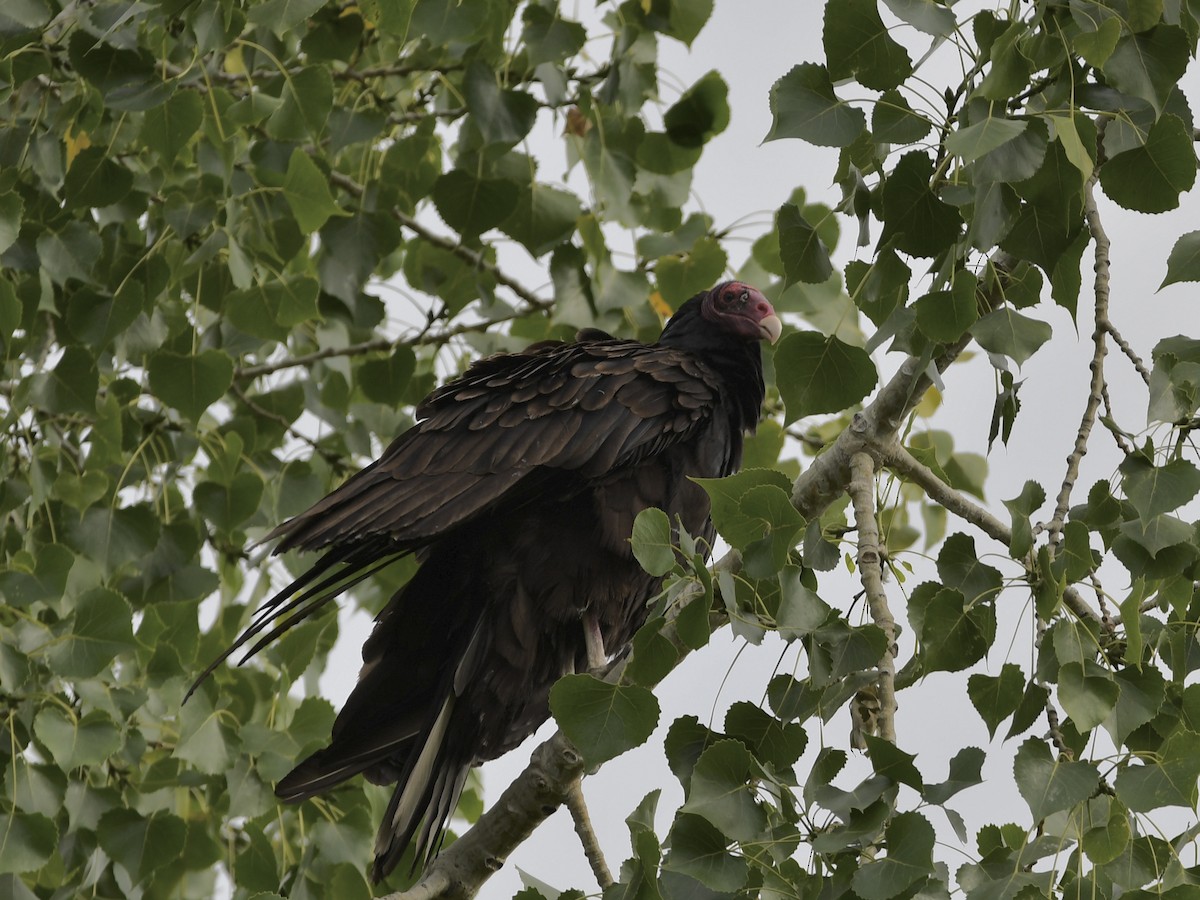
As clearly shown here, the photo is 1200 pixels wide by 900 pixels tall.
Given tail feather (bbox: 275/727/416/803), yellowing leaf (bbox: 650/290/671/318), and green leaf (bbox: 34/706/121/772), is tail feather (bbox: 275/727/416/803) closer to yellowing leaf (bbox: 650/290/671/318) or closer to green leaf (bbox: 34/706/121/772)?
green leaf (bbox: 34/706/121/772)

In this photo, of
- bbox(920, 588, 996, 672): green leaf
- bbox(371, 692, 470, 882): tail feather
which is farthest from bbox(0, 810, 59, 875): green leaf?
bbox(920, 588, 996, 672): green leaf

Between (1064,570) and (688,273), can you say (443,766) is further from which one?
(1064,570)

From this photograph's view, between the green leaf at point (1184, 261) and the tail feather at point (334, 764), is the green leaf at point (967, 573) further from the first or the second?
the tail feather at point (334, 764)

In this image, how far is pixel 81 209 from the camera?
3.04 m

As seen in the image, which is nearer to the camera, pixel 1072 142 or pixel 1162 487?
pixel 1072 142

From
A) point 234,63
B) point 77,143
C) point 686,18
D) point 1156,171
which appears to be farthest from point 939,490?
point 234,63

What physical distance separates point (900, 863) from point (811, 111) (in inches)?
32.4

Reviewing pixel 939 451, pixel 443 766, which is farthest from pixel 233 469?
pixel 939 451

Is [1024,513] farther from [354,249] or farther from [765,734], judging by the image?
[354,249]

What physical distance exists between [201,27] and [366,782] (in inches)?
70.6

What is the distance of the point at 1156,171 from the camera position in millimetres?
1520

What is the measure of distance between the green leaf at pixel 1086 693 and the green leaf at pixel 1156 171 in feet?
1.71

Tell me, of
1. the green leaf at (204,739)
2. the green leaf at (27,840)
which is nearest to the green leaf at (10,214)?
the green leaf at (204,739)

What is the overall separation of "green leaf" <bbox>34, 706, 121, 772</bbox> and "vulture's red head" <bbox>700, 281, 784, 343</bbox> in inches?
66.6
